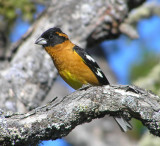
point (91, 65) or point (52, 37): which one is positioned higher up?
point (52, 37)

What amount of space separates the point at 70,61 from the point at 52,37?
2.80 ft

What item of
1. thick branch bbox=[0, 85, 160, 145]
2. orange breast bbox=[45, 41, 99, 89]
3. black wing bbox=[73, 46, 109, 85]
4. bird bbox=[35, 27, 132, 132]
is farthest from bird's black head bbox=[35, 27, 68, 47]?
thick branch bbox=[0, 85, 160, 145]

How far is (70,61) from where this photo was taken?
250 inches

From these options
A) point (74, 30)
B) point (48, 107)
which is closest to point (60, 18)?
point (74, 30)

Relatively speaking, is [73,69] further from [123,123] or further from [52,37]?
[123,123]

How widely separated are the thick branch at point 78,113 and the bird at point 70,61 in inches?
71.7

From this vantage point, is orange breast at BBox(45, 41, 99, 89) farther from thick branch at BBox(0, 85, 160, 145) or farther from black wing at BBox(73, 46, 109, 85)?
thick branch at BBox(0, 85, 160, 145)

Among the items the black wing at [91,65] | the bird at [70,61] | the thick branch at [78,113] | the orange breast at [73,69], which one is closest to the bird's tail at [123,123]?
the thick branch at [78,113]

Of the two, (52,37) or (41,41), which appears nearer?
(41,41)

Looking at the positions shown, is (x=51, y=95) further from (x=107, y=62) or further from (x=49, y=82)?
(x=49, y=82)

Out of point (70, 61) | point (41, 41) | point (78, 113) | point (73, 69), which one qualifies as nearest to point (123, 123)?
point (78, 113)

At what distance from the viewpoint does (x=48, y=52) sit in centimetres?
687

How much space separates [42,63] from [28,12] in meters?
1.69

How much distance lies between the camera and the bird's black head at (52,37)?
266 inches
